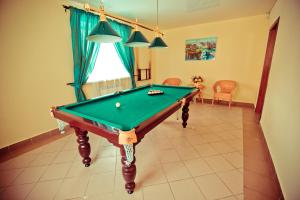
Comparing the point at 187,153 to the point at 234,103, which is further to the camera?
the point at 234,103

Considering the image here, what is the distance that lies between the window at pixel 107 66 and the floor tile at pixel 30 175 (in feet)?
6.78

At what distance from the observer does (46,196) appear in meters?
1.61

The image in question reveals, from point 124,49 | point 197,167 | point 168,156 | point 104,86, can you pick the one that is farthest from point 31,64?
point 197,167

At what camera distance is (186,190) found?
1653mm

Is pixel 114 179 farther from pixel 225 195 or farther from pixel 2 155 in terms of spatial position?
pixel 2 155

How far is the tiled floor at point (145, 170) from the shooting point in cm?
164

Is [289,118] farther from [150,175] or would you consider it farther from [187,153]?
[150,175]

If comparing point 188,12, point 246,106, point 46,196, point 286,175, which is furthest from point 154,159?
point 246,106

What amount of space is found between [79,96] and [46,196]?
6.86ft

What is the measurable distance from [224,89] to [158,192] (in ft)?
13.5

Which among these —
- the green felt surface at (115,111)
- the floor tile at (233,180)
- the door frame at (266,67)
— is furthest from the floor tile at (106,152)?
the door frame at (266,67)

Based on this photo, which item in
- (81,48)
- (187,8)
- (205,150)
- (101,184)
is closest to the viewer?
(101,184)

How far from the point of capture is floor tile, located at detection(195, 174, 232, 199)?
1.59 metres

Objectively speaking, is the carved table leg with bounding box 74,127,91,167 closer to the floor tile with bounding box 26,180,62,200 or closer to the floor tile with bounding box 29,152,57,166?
the floor tile with bounding box 26,180,62,200
